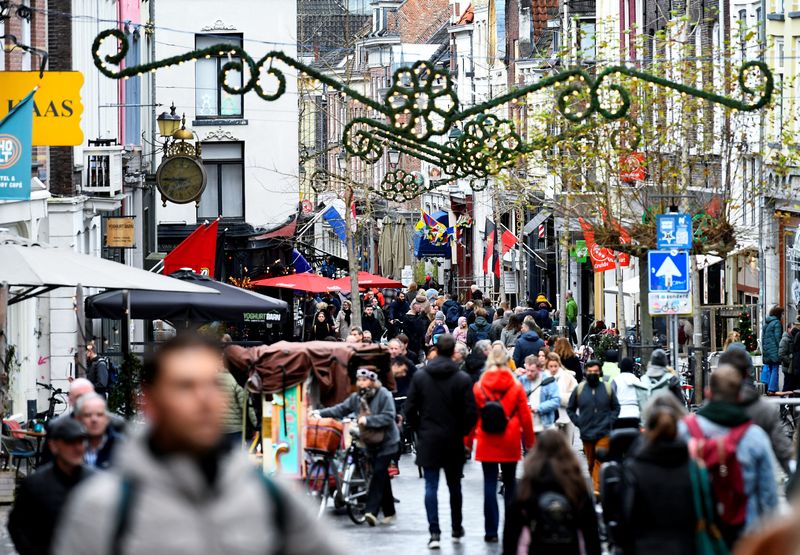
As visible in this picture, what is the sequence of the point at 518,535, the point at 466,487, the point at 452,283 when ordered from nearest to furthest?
the point at 518,535 < the point at 466,487 < the point at 452,283

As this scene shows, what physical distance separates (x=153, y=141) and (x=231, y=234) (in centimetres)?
767

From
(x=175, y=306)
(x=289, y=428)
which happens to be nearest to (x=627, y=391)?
(x=289, y=428)

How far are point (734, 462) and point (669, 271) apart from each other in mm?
11271

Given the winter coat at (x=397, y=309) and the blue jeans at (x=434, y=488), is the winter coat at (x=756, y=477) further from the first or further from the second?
the winter coat at (x=397, y=309)

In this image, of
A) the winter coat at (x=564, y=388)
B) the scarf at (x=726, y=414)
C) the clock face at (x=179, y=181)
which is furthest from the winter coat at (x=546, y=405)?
the clock face at (x=179, y=181)

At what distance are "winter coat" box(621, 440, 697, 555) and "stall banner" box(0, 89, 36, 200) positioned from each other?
11864 millimetres

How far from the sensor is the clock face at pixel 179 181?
36781mm

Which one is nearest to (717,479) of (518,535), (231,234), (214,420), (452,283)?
(518,535)

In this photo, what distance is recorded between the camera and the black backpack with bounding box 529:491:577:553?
9.23m

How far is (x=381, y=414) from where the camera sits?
1570 cm

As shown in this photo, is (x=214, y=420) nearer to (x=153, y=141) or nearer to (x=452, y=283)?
(x=153, y=141)

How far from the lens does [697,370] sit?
25109mm

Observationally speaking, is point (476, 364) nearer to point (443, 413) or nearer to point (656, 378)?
point (656, 378)

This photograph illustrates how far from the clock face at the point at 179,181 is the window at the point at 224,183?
13.8 meters
